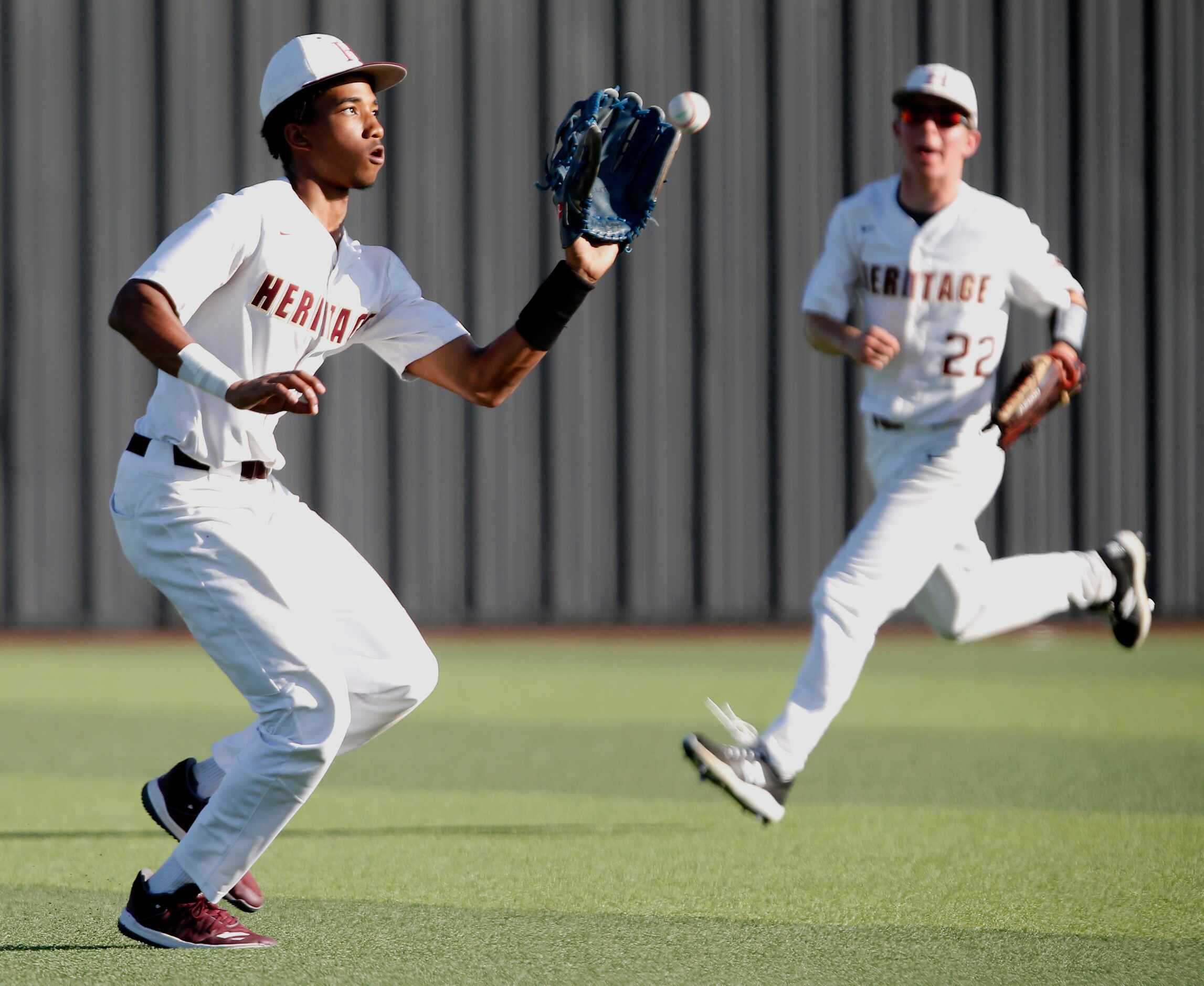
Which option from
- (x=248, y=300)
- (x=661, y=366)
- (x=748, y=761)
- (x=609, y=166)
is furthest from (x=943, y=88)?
(x=661, y=366)

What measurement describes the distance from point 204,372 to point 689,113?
1.46 m

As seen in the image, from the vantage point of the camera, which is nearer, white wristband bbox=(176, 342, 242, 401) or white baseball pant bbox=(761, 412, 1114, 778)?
white wristband bbox=(176, 342, 242, 401)

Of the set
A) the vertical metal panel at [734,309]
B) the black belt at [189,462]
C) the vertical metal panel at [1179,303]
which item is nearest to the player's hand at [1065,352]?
the black belt at [189,462]

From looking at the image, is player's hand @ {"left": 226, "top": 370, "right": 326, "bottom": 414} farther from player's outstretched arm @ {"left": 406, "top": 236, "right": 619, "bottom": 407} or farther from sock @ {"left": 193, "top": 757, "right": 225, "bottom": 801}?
sock @ {"left": 193, "top": 757, "right": 225, "bottom": 801}

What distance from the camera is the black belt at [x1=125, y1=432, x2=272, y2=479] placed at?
3.98m

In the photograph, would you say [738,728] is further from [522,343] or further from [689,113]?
[689,113]

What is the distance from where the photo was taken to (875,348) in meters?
5.61

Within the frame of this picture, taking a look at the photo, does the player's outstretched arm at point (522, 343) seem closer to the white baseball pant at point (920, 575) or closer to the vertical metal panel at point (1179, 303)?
the white baseball pant at point (920, 575)

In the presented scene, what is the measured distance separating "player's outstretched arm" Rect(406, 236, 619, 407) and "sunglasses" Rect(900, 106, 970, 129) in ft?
6.20

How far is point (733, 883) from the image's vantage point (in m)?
4.71

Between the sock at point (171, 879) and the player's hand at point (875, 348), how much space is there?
2826mm

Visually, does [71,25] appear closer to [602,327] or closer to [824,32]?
[602,327]

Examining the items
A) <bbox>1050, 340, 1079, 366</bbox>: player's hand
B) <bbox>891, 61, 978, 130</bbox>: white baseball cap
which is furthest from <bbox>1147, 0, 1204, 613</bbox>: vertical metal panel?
<bbox>891, 61, 978, 130</bbox>: white baseball cap

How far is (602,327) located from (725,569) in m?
2.29
